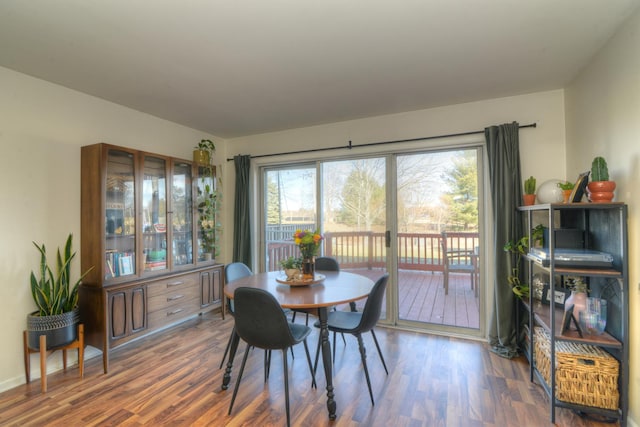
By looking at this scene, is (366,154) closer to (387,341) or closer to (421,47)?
(421,47)

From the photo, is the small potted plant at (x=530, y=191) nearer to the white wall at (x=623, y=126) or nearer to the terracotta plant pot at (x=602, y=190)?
the white wall at (x=623, y=126)

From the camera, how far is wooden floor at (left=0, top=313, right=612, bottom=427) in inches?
76.4

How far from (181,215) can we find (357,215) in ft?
6.97

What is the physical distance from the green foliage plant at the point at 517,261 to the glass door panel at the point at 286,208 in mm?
2234

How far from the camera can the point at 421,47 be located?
6.83 ft

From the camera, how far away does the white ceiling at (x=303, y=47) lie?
5.55 feet

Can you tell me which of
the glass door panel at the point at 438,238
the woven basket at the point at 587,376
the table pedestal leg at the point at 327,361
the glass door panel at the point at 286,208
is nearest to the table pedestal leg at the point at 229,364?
the table pedestal leg at the point at 327,361

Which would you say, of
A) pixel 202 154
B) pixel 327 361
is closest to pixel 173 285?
pixel 202 154

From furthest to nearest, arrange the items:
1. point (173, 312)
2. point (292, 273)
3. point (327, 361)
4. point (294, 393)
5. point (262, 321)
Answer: point (173, 312) < point (292, 273) < point (294, 393) < point (327, 361) < point (262, 321)

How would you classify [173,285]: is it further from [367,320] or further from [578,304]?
[578,304]


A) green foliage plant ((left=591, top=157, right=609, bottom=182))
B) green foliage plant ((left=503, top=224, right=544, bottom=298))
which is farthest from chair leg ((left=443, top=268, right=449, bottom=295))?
green foliage plant ((left=591, top=157, right=609, bottom=182))

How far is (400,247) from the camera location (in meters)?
3.55

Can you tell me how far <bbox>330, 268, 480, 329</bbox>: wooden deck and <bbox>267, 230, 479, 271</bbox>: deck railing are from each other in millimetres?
110

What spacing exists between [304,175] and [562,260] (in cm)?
292
